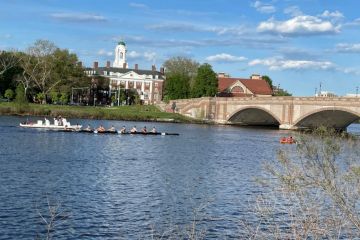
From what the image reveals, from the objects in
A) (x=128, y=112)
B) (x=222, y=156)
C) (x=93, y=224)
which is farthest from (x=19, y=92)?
(x=93, y=224)

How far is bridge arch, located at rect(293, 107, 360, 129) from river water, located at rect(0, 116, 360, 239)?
3147 cm

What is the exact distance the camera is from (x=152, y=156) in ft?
159

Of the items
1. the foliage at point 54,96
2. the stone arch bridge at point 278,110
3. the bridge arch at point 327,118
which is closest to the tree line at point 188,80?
the stone arch bridge at point 278,110

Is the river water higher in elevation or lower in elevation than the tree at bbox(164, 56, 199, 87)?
lower

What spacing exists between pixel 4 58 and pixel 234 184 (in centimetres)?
10055

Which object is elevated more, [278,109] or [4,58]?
[4,58]

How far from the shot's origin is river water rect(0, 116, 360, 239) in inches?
893

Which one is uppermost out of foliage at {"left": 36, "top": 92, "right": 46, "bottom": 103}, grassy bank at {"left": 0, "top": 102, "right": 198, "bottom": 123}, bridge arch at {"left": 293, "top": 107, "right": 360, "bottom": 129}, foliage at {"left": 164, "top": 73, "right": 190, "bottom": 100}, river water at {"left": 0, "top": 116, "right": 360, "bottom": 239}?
foliage at {"left": 164, "top": 73, "right": 190, "bottom": 100}

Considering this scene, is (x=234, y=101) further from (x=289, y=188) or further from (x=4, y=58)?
(x=289, y=188)

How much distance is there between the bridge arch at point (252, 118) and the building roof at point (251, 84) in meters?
40.3

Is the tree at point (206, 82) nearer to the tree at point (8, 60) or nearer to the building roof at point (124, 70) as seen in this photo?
the tree at point (8, 60)

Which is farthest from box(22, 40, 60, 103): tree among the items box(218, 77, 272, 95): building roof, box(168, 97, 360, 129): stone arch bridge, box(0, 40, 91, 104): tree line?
box(218, 77, 272, 95): building roof

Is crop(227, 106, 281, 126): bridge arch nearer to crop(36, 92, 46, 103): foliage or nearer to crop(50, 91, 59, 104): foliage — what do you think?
crop(50, 91, 59, 104): foliage

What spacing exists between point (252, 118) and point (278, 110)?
19145 mm
